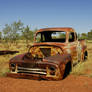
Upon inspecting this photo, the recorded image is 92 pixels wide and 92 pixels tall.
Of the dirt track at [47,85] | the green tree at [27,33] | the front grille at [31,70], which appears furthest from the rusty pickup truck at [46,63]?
the green tree at [27,33]

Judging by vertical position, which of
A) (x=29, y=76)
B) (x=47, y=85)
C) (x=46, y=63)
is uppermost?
(x=46, y=63)

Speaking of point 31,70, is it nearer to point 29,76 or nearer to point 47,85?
point 29,76

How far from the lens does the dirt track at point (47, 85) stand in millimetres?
3500

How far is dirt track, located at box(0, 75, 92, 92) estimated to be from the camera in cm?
350

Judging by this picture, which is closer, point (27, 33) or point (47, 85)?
point (47, 85)

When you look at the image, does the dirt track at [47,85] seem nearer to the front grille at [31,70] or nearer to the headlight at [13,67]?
the front grille at [31,70]

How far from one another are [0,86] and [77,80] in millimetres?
2200

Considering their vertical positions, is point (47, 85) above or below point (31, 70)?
below

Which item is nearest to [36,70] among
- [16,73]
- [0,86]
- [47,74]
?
[47,74]

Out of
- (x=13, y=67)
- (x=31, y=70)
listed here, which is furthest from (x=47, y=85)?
(x=13, y=67)

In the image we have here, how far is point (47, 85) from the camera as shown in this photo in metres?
3.80

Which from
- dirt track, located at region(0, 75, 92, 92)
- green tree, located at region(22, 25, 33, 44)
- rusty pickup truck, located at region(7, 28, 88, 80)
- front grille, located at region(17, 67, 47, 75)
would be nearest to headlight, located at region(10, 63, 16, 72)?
rusty pickup truck, located at region(7, 28, 88, 80)

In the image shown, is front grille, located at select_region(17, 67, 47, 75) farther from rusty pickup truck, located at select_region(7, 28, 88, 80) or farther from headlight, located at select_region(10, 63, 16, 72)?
headlight, located at select_region(10, 63, 16, 72)

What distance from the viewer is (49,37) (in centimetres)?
693
